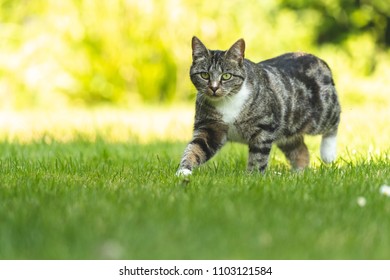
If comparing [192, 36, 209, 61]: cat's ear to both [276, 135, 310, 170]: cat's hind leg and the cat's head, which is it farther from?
[276, 135, 310, 170]: cat's hind leg

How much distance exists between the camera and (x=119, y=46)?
41.7ft

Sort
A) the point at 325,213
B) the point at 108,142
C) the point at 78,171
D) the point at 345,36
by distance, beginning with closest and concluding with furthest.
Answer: the point at 325,213 < the point at 78,171 < the point at 108,142 < the point at 345,36

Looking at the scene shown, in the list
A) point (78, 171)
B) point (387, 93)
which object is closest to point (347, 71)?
point (387, 93)

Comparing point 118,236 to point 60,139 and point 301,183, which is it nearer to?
point 301,183

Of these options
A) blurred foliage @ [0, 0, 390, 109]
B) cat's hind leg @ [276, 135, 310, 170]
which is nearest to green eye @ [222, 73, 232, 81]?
cat's hind leg @ [276, 135, 310, 170]

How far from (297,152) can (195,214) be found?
8.79ft

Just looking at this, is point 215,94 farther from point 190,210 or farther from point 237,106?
point 190,210

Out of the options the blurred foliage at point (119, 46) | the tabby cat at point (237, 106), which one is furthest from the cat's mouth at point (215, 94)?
the blurred foliage at point (119, 46)

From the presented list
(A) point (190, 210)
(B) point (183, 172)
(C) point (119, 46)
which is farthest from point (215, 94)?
(C) point (119, 46)

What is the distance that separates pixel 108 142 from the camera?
800cm

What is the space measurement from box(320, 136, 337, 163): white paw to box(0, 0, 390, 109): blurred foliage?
22.5 ft

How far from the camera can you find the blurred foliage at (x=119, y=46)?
1267 centimetres

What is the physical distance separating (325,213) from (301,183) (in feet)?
2.85

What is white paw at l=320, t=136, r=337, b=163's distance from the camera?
595 cm
